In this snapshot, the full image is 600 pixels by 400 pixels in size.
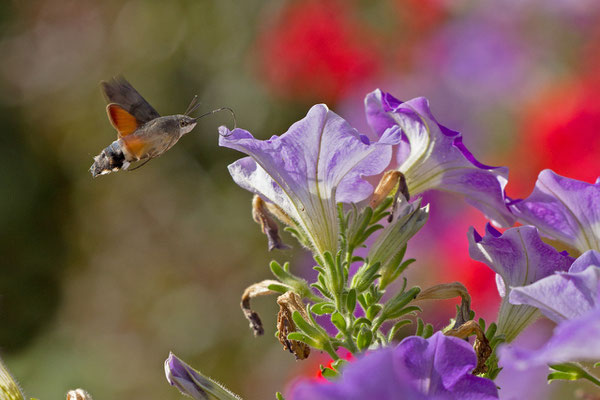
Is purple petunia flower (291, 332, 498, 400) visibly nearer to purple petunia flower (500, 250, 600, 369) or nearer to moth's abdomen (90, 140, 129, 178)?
purple petunia flower (500, 250, 600, 369)

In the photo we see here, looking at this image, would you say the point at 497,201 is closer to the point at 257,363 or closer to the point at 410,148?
the point at 410,148

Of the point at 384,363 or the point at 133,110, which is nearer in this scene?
the point at 384,363

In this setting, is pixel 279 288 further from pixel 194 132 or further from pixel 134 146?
pixel 194 132

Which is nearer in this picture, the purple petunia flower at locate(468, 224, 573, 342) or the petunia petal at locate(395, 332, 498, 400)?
the petunia petal at locate(395, 332, 498, 400)

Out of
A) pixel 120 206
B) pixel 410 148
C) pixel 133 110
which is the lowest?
pixel 120 206

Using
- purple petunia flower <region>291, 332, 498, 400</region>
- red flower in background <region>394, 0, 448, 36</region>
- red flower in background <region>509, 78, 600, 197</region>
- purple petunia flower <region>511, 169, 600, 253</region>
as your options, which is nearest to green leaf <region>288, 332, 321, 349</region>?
purple petunia flower <region>291, 332, 498, 400</region>

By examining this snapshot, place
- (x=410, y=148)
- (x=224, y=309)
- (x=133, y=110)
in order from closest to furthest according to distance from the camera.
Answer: (x=410, y=148)
(x=133, y=110)
(x=224, y=309)

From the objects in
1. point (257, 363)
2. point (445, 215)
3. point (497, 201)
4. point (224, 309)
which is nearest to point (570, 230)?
point (497, 201)
